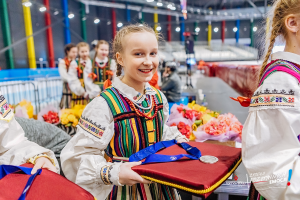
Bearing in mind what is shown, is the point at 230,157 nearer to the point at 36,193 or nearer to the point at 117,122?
the point at 117,122

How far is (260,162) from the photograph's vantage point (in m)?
0.72

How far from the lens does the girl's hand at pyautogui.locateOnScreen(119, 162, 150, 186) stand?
2.64ft

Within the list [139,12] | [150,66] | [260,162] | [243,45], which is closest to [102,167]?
[150,66]

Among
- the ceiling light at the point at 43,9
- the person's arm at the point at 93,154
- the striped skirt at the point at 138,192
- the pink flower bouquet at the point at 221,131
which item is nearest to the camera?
the person's arm at the point at 93,154

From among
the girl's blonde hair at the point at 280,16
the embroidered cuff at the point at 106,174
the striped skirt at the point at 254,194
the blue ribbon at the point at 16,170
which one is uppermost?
the girl's blonde hair at the point at 280,16

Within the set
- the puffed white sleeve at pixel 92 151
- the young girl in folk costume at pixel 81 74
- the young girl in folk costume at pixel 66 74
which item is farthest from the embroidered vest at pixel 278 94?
the young girl in folk costume at pixel 66 74

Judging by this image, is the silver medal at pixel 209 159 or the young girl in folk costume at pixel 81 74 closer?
the silver medal at pixel 209 159

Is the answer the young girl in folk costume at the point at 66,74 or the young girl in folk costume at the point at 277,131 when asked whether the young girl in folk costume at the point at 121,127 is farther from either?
the young girl in folk costume at the point at 66,74

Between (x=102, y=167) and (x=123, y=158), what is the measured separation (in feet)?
0.44

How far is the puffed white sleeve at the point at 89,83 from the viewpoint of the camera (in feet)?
11.5

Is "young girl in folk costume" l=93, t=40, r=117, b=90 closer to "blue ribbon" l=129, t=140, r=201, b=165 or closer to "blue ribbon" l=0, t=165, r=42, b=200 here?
"blue ribbon" l=129, t=140, r=201, b=165

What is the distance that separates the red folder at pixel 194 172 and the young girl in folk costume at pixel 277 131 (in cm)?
9

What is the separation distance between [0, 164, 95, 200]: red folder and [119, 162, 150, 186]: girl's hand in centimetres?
15

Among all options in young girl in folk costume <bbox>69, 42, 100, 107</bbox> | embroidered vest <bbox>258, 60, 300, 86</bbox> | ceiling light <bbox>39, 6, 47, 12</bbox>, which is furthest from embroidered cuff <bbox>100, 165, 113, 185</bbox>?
ceiling light <bbox>39, 6, 47, 12</bbox>
